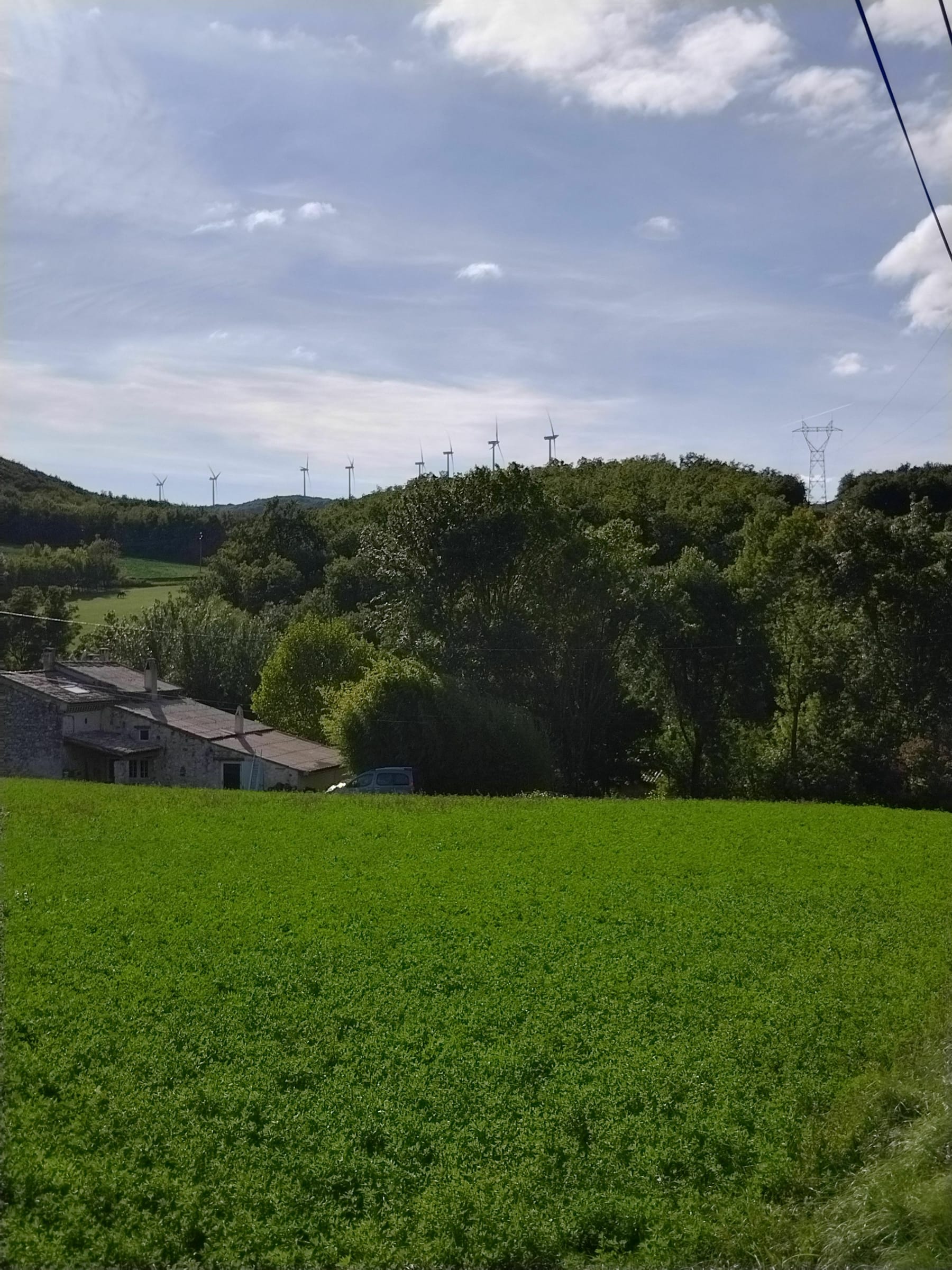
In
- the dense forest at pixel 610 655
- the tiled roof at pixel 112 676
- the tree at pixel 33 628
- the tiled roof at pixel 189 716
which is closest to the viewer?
the dense forest at pixel 610 655

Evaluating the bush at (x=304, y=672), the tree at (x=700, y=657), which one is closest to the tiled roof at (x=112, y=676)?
the bush at (x=304, y=672)

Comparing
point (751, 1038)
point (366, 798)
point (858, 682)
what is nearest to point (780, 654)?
point (858, 682)

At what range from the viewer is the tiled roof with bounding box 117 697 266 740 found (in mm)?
36500

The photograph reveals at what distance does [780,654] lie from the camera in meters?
39.1

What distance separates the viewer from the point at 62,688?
120ft

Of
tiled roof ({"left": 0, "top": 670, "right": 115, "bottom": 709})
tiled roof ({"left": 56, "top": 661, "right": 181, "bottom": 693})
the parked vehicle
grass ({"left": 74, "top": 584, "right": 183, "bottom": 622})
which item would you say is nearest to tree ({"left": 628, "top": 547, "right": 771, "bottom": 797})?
the parked vehicle

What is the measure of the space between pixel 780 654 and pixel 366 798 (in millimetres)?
19648

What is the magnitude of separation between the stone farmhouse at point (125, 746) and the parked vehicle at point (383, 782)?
3.54 metres

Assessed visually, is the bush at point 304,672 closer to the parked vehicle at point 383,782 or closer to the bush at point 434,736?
the bush at point 434,736

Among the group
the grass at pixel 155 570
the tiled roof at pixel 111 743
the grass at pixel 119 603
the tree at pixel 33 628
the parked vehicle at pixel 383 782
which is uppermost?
the grass at pixel 155 570

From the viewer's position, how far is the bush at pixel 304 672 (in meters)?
44.9

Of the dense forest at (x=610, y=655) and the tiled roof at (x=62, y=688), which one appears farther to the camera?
the tiled roof at (x=62, y=688)

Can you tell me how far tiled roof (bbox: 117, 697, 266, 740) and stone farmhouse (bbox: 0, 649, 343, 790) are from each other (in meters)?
0.07

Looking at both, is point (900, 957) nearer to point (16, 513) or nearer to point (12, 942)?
point (12, 942)
